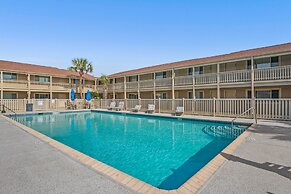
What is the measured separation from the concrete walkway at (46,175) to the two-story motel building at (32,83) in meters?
21.1

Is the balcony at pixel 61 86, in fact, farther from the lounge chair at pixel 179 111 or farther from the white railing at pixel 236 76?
the white railing at pixel 236 76

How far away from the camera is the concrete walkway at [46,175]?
9.78ft

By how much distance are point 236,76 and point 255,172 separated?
13783mm

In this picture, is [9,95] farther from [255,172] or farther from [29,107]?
[255,172]

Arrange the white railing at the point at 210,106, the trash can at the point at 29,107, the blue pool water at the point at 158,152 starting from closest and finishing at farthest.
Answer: the blue pool water at the point at 158,152
the white railing at the point at 210,106
the trash can at the point at 29,107

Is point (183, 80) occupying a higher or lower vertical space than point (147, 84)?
higher

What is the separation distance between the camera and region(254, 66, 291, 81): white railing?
13146 mm

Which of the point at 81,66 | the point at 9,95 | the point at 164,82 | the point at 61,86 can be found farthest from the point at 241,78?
the point at 9,95

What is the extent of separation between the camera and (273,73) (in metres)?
13.7

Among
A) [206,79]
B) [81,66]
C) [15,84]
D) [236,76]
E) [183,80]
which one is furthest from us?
[81,66]

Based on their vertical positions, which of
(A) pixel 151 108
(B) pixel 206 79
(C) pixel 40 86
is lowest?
(A) pixel 151 108

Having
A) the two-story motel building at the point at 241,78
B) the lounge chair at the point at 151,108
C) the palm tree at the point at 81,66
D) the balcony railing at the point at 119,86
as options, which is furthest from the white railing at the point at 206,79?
the palm tree at the point at 81,66

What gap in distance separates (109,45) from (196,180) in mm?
19436

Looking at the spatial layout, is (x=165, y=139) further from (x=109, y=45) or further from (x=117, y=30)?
(x=109, y=45)
